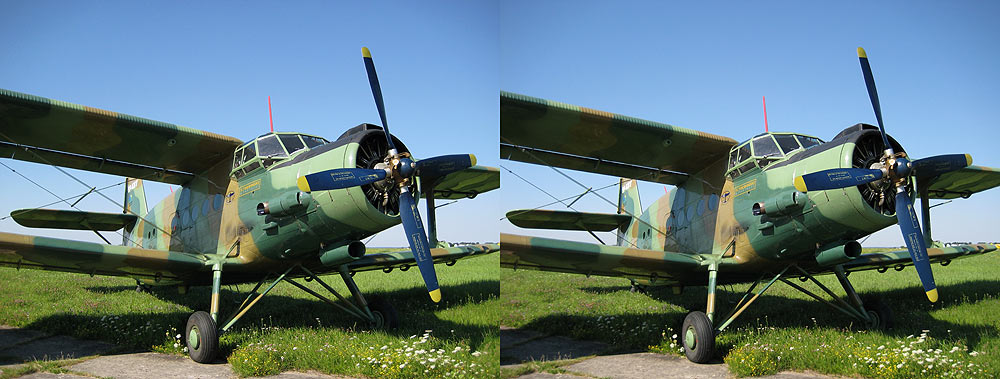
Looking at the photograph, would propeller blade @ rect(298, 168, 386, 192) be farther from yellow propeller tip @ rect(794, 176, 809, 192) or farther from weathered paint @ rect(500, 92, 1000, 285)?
yellow propeller tip @ rect(794, 176, 809, 192)

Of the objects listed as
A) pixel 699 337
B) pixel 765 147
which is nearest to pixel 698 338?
pixel 699 337

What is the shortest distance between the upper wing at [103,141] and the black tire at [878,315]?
31.3 feet

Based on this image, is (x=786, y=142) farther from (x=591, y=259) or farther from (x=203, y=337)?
(x=203, y=337)

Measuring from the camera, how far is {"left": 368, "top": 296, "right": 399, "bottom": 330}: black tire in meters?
8.91

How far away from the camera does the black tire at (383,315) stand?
8.91 meters

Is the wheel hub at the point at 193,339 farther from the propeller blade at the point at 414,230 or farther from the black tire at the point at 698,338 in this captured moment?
the black tire at the point at 698,338

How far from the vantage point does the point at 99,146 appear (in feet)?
28.6

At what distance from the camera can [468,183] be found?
11.7 metres

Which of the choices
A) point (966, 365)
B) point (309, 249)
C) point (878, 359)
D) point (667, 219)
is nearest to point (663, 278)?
point (667, 219)

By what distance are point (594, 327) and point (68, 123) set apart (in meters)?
7.87

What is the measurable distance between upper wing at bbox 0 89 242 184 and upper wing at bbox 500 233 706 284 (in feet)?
15.7

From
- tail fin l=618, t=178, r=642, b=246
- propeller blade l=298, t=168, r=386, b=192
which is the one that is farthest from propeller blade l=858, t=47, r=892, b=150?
tail fin l=618, t=178, r=642, b=246

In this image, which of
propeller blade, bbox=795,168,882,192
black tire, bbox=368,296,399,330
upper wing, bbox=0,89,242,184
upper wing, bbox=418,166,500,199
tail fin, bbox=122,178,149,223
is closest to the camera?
propeller blade, bbox=795,168,882,192

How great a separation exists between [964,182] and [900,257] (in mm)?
3481
